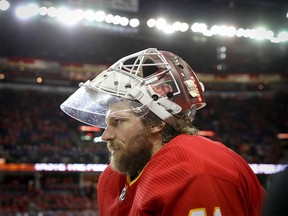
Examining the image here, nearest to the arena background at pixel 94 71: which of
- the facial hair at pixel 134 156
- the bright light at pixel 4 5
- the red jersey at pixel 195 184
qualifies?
the bright light at pixel 4 5

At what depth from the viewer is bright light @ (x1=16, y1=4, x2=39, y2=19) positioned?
484 inches

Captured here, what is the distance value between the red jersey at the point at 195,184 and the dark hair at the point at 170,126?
4.7 inches

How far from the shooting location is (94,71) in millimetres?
19344

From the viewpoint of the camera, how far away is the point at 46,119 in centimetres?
1580

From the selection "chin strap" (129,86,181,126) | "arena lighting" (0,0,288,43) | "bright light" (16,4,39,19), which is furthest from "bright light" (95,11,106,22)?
"chin strap" (129,86,181,126)

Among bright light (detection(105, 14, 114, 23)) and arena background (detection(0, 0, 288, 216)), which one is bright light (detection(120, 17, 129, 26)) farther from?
bright light (detection(105, 14, 114, 23))

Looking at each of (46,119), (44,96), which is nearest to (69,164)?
(46,119)

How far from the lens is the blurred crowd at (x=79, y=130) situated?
13.4 metres

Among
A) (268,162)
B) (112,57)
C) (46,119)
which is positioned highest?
(112,57)

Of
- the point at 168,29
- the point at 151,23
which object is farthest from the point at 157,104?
the point at 168,29

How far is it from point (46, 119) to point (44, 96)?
1864mm

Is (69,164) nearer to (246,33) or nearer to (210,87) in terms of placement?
(246,33)

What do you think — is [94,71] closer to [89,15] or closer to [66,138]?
[66,138]

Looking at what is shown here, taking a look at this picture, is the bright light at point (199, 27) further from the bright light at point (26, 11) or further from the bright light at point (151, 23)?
the bright light at point (26, 11)
